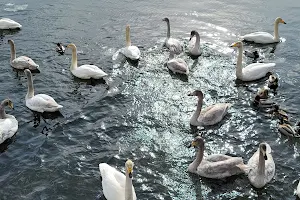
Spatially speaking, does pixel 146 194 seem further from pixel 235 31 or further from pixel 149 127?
pixel 235 31

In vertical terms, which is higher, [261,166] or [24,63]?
[24,63]

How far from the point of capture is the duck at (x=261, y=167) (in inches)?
452

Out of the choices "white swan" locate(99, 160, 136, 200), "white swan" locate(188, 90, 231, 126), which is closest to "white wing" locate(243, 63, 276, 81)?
"white swan" locate(188, 90, 231, 126)

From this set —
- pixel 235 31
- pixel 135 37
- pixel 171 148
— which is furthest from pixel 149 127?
pixel 235 31

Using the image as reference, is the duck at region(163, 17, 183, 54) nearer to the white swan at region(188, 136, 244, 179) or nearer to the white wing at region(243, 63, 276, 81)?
the white wing at region(243, 63, 276, 81)

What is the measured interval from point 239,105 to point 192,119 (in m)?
2.37

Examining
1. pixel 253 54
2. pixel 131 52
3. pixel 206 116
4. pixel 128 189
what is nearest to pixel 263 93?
pixel 206 116

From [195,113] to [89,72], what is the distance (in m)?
5.34

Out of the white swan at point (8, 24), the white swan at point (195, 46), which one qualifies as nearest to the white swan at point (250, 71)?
the white swan at point (195, 46)

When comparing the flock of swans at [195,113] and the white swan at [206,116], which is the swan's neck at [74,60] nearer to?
the flock of swans at [195,113]

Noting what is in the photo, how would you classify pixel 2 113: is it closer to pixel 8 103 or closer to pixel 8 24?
pixel 8 103

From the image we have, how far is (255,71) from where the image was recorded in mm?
17516

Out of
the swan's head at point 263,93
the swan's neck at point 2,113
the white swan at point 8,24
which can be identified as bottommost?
the swan's neck at point 2,113

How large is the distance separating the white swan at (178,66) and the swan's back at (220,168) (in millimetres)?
6265
